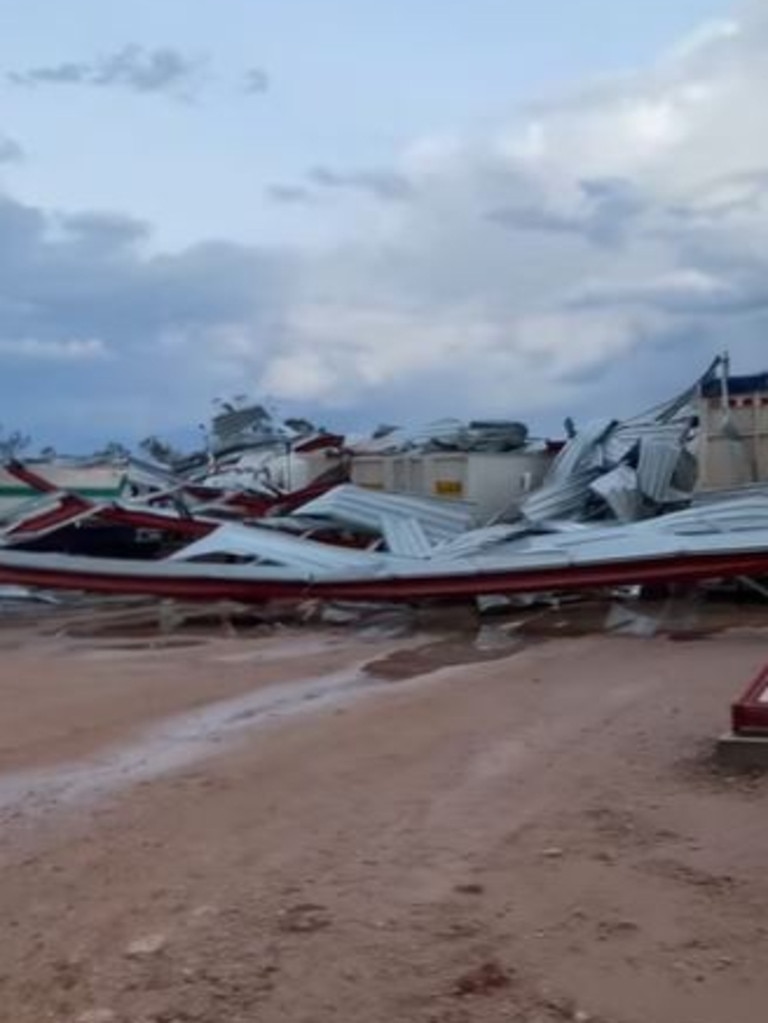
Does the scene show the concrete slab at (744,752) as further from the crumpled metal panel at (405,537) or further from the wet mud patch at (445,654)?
the crumpled metal panel at (405,537)

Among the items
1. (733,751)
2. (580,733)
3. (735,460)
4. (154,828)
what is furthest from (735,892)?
(735,460)

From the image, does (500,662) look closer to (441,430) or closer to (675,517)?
(675,517)

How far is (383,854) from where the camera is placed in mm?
6176

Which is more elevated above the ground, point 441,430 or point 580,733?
point 441,430

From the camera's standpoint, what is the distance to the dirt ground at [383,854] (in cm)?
→ 462

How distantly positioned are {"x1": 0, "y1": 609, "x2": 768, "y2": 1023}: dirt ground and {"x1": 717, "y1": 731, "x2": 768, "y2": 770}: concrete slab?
0.13 metres

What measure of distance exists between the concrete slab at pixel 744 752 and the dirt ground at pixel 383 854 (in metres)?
0.13

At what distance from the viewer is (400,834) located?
650 centimetres

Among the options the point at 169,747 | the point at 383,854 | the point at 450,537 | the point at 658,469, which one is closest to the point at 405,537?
the point at 450,537

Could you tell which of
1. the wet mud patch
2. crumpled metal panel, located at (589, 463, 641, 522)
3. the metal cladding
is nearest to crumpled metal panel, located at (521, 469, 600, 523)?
the metal cladding

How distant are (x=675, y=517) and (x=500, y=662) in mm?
4784

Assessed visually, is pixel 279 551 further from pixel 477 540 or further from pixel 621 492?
pixel 621 492

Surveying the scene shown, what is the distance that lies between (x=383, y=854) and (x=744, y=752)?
88.5 inches

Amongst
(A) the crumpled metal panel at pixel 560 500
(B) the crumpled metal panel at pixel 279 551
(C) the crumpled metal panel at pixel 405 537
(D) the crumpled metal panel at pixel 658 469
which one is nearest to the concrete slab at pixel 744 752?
(B) the crumpled metal panel at pixel 279 551
